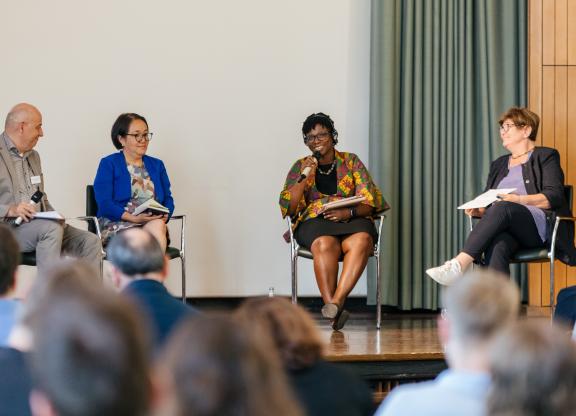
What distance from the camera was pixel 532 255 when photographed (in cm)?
511

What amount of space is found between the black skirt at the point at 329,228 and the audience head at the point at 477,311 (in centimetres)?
356

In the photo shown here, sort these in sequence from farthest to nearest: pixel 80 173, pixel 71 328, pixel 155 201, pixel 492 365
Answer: pixel 80 173 < pixel 155 201 < pixel 492 365 < pixel 71 328

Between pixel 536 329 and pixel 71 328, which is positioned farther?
pixel 536 329

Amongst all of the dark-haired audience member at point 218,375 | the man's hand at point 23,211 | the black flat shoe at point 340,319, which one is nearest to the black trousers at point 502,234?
the black flat shoe at point 340,319

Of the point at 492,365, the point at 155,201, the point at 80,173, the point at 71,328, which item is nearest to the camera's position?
the point at 71,328

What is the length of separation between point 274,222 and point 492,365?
16.7 feet

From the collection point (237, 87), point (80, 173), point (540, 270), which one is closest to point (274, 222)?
point (237, 87)

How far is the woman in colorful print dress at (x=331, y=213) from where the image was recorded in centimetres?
531

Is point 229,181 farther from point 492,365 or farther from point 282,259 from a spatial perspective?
point 492,365

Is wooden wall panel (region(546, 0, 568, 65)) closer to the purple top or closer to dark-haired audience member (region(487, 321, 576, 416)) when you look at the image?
the purple top

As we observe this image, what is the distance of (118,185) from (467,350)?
4009 millimetres

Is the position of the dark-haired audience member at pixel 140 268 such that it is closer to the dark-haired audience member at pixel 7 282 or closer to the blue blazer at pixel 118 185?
the dark-haired audience member at pixel 7 282

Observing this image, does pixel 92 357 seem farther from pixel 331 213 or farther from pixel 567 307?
pixel 331 213

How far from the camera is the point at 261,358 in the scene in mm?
1216
